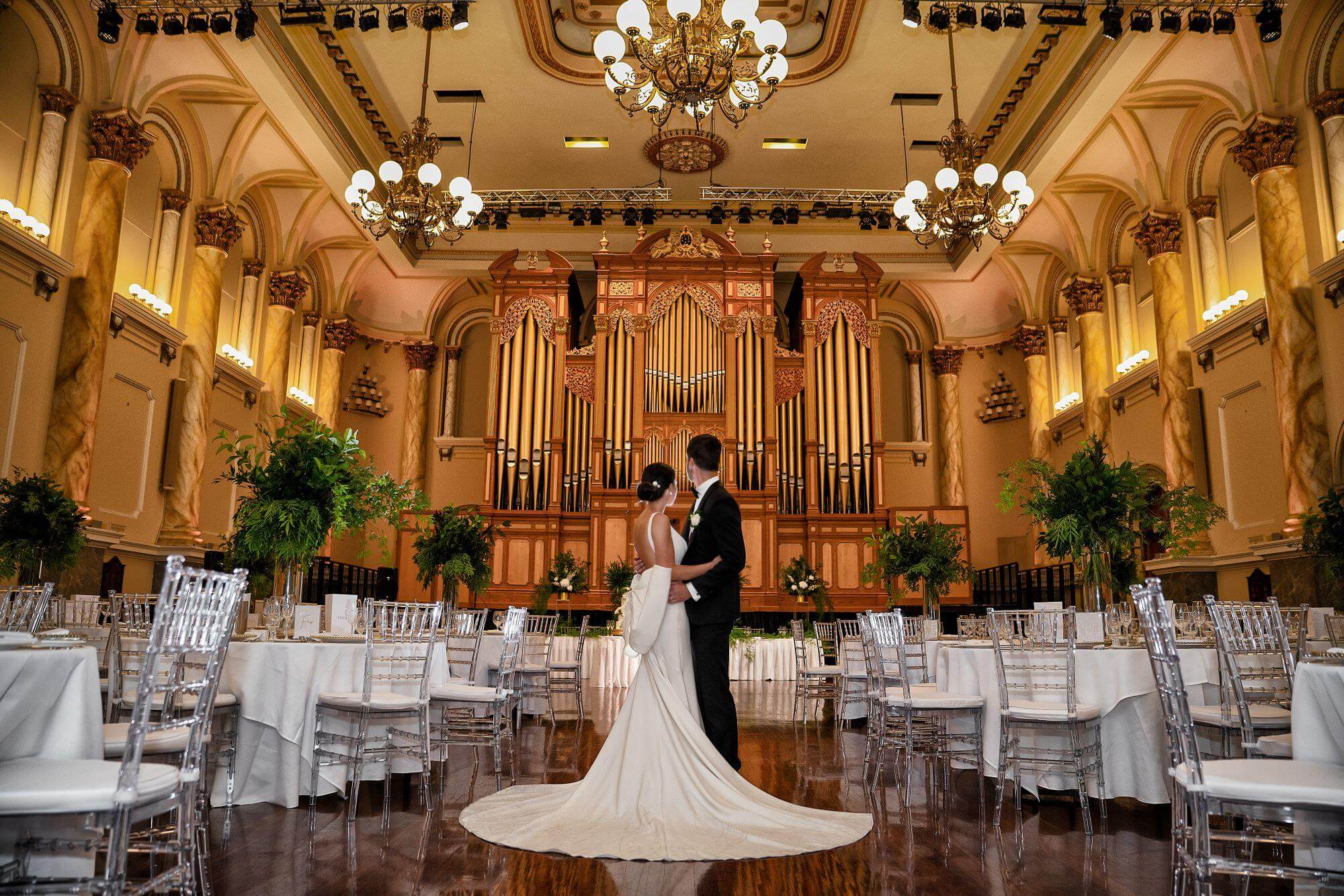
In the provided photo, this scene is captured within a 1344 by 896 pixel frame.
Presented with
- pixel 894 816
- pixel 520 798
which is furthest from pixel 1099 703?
pixel 520 798

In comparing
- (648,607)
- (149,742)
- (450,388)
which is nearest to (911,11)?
(648,607)

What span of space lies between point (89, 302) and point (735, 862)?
26.4 feet

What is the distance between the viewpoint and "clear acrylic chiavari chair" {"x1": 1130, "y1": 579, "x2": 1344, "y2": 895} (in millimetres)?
2127

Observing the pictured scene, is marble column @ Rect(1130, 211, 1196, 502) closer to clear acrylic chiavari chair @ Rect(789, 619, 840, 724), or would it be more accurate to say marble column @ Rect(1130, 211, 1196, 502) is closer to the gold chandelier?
clear acrylic chiavari chair @ Rect(789, 619, 840, 724)

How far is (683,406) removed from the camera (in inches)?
523

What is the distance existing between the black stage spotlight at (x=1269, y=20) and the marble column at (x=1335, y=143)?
4.05ft

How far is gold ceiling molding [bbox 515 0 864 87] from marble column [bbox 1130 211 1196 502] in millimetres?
4055

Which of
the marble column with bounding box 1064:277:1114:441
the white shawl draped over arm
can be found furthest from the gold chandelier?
the marble column with bounding box 1064:277:1114:441

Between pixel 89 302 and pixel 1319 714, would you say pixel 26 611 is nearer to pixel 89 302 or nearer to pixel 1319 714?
pixel 1319 714

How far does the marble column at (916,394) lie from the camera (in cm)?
1521

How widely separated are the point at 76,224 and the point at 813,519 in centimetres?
916

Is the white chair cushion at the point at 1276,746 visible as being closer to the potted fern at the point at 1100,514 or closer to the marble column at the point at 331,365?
the potted fern at the point at 1100,514

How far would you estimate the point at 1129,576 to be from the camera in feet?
16.3

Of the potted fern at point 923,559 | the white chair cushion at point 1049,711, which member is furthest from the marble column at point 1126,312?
the white chair cushion at point 1049,711
